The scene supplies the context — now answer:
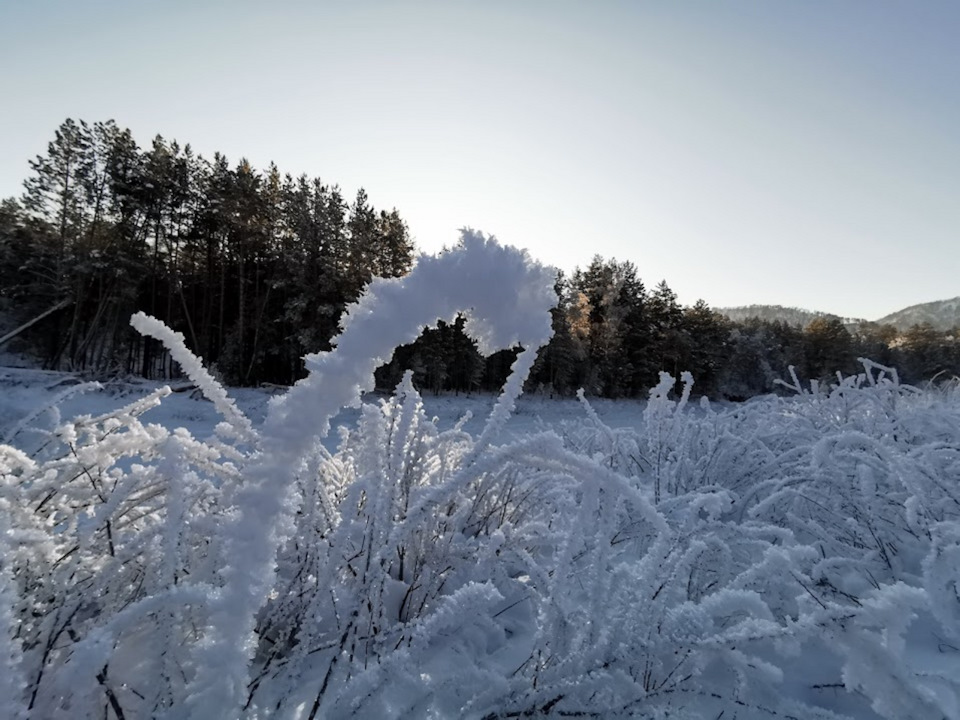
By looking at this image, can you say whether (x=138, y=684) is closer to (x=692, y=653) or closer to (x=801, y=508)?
(x=692, y=653)

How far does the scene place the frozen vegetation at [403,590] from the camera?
566mm

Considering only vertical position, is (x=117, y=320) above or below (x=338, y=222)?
below

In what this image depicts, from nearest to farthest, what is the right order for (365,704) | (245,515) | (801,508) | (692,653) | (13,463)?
1. (245,515)
2. (365,704)
3. (692,653)
4. (13,463)
5. (801,508)

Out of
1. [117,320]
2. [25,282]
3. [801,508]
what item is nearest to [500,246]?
[801,508]

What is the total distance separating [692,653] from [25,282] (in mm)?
29144

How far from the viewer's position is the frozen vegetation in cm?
57

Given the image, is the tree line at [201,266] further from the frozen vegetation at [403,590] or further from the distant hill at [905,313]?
the distant hill at [905,313]

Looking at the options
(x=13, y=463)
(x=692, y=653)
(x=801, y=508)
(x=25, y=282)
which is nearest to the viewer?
(x=692, y=653)

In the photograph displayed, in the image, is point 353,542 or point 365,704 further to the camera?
point 353,542

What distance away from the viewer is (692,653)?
0.97 meters

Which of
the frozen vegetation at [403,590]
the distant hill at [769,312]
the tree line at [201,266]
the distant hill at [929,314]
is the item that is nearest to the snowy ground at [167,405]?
the tree line at [201,266]

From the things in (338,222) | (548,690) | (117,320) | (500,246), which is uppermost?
(338,222)

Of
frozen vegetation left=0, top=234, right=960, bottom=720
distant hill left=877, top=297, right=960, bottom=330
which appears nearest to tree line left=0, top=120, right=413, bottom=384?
frozen vegetation left=0, top=234, right=960, bottom=720

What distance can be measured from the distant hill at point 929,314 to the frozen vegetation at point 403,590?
177039mm
